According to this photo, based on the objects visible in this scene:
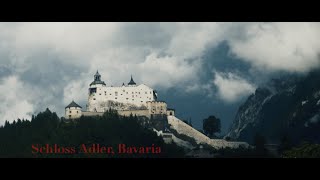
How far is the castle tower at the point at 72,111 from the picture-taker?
62.1 m

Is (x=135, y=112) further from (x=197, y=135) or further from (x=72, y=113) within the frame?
(x=197, y=135)

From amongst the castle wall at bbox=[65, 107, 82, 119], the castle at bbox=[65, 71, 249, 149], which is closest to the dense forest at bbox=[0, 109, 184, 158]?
the castle wall at bbox=[65, 107, 82, 119]

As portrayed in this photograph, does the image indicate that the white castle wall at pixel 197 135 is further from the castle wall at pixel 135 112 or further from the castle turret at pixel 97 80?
the castle turret at pixel 97 80

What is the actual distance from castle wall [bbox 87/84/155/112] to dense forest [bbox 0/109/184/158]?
7965 millimetres

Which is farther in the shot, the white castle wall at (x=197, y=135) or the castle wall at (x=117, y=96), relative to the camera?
the castle wall at (x=117, y=96)

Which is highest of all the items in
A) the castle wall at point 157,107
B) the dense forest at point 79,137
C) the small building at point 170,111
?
the castle wall at point 157,107

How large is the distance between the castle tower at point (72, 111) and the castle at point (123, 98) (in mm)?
1841

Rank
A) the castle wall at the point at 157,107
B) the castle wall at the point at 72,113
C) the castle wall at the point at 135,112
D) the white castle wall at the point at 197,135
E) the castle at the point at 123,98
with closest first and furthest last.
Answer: the white castle wall at the point at 197,135, the castle wall at the point at 72,113, the castle wall at the point at 135,112, the castle wall at the point at 157,107, the castle at the point at 123,98

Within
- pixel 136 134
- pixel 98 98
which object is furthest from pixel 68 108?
pixel 136 134

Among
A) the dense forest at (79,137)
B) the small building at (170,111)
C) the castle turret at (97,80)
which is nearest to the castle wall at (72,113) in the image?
the dense forest at (79,137)

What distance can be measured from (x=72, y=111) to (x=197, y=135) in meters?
13.3

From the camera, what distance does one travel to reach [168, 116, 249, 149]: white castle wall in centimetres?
6038

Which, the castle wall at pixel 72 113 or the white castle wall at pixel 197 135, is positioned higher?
the castle wall at pixel 72 113

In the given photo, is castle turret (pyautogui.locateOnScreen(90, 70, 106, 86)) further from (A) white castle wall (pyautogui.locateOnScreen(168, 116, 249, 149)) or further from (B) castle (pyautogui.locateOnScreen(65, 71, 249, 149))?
(A) white castle wall (pyautogui.locateOnScreen(168, 116, 249, 149))
